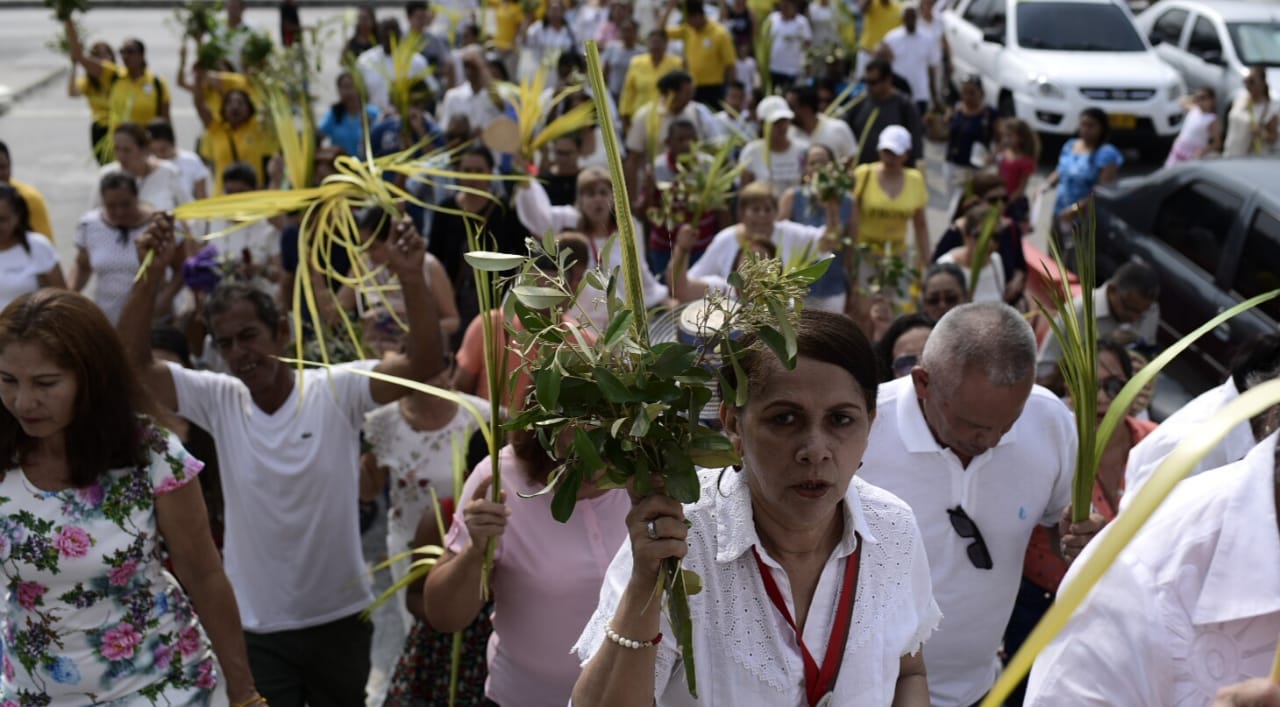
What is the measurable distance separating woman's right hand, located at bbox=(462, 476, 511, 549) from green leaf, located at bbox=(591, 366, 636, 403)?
46.3 inches

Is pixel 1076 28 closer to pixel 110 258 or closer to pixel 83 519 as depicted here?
pixel 110 258

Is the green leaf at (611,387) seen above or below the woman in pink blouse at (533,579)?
above

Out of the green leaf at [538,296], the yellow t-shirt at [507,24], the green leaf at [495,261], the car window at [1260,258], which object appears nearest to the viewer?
the green leaf at [538,296]

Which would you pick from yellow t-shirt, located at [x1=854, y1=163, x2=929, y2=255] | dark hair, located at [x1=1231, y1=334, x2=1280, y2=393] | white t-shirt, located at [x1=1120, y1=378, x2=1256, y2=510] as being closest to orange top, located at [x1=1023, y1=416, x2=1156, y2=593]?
white t-shirt, located at [x1=1120, y1=378, x2=1256, y2=510]

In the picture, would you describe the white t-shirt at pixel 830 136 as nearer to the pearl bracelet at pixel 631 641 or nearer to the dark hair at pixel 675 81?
the dark hair at pixel 675 81

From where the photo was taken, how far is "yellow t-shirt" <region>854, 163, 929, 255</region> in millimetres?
8508

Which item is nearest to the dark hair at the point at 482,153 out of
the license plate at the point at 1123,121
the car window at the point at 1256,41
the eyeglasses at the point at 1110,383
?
the eyeglasses at the point at 1110,383

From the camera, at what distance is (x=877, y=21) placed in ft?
51.1

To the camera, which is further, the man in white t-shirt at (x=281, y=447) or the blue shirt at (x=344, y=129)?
the blue shirt at (x=344, y=129)

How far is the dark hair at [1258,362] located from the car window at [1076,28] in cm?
1180

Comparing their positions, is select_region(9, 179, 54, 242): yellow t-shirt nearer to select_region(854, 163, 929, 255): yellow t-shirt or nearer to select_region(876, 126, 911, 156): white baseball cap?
select_region(854, 163, 929, 255): yellow t-shirt

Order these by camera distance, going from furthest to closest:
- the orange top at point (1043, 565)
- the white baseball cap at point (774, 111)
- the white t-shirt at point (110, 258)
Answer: the white baseball cap at point (774, 111), the white t-shirt at point (110, 258), the orange top at point (1043, 565)

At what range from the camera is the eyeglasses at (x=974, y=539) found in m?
3.69

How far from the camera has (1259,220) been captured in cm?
754
